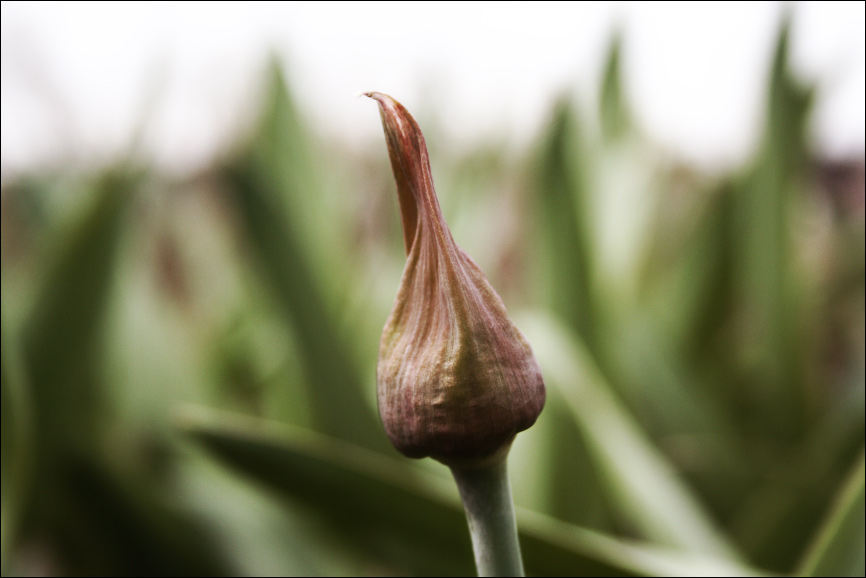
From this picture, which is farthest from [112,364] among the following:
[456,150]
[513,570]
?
[456,150]

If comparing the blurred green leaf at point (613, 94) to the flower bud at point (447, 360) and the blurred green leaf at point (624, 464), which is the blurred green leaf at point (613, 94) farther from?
the flower bud at point (447, 360)

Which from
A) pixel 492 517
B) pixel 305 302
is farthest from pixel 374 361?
pixel 492 517

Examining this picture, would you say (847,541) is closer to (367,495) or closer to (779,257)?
(367,495)

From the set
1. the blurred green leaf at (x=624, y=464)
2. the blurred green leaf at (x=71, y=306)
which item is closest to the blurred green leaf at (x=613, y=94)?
the blurred green leaf at (x=624, y=464)

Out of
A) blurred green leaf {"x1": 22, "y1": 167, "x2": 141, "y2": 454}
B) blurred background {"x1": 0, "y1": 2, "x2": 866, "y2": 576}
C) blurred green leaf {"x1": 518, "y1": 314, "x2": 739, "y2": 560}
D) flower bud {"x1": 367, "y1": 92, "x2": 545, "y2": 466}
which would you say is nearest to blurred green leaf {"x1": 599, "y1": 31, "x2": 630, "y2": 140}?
blurred background {"x1": 0, "y1": 2, "x2": 866, "y2": 576}

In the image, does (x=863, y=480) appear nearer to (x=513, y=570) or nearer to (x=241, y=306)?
(x=513, y=570)

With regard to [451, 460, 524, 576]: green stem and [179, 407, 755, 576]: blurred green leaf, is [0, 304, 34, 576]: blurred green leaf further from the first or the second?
[451, 460, 524, 576]: green stem
